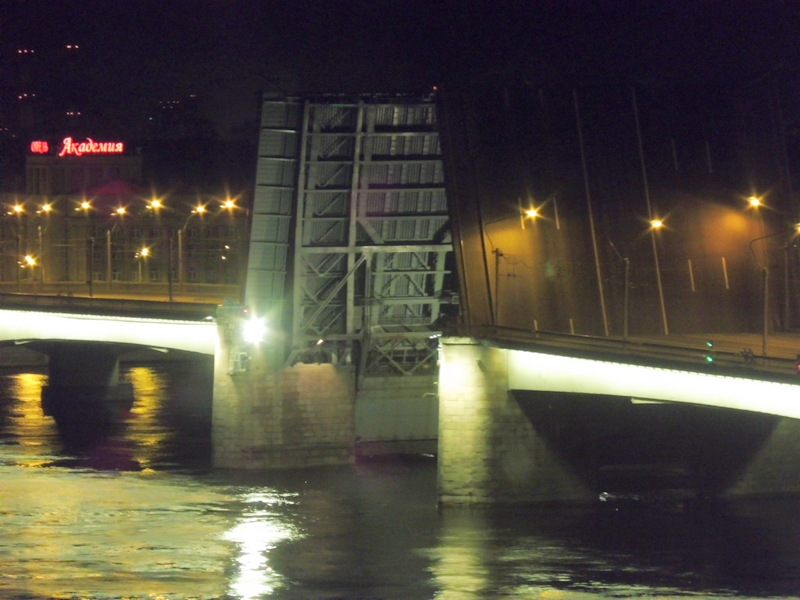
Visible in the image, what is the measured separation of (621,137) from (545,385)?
921 centimetres

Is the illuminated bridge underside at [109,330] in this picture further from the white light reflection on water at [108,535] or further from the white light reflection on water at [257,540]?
the white light reflection on water at [257,540]

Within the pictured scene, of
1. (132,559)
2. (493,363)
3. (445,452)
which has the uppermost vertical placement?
(493,363)

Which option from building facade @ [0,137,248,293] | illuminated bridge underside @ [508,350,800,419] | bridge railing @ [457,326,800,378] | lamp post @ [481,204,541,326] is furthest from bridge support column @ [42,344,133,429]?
illuminated bridge underside @ [508,350,800,419]

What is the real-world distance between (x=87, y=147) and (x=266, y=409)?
57.4 m

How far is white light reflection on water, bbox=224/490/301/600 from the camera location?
31.6 m

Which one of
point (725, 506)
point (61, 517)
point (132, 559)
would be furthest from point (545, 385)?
point (61, 517)

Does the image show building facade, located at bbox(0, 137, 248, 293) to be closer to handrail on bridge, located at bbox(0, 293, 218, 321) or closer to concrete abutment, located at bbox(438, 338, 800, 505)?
handrail on bridge, located at bbox(0, 293, 218, 321)

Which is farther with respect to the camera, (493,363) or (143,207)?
(143,207)

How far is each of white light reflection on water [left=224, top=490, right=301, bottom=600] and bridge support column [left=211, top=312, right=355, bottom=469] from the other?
3.93m

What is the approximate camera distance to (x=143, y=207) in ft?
293

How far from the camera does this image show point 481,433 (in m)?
38.8

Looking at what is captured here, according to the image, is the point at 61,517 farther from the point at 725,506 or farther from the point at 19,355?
the point at 19,355

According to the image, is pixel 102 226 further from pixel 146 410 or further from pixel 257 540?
pixel 257 540

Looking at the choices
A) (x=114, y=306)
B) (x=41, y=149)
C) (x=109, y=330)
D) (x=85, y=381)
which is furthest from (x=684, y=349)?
(x=41, y=149)
